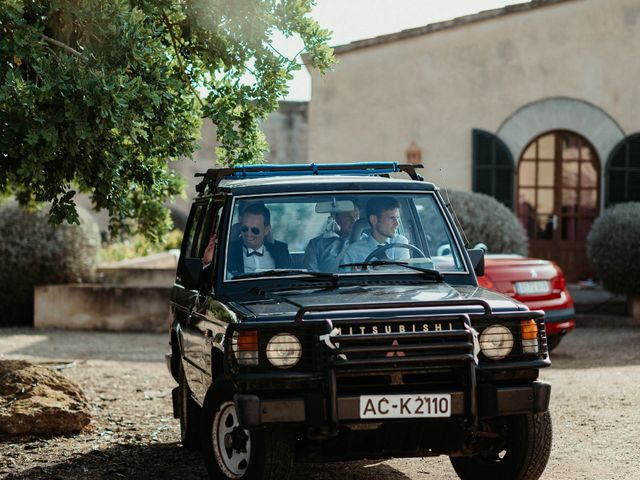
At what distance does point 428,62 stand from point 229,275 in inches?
572

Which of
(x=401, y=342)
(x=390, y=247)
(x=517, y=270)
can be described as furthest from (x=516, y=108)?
(x=401, y=342)

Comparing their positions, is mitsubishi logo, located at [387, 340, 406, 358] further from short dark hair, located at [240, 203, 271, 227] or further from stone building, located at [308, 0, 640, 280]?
stone building, located at [308, 0, 640, 280]

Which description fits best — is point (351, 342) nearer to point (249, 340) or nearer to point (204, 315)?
point (249, 340)

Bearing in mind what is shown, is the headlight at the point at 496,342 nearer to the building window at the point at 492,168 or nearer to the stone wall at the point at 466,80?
the stone wall at the point at 466,80

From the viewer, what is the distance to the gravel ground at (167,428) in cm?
701

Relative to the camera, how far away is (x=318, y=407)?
532cm

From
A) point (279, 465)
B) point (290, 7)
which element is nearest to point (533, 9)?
point (290, 7)

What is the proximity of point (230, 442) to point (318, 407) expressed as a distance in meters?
0.70

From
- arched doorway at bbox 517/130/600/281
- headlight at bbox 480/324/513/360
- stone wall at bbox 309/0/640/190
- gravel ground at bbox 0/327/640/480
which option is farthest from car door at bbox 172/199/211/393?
arched doorway at bbox 517/130/600/281

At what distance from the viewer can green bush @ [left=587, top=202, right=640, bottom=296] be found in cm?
1647

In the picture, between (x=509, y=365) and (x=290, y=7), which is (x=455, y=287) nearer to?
(x=509, y=365)

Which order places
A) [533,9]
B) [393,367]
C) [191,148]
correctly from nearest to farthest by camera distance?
[393,367], [191,148], [533,9]

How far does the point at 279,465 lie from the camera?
5.46 m

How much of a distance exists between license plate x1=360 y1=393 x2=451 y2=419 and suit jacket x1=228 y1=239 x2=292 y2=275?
1289mm
